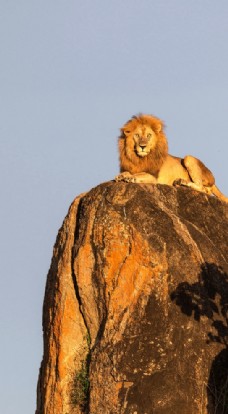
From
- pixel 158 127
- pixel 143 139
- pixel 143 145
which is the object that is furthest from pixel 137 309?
pixel 158 127

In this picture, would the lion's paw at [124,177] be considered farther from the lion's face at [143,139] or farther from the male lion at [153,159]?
the lion's face at [143,139]

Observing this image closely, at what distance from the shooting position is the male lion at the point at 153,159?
21672mm

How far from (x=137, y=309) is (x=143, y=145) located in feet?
14.9

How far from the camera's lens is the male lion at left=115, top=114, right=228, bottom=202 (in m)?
21.7

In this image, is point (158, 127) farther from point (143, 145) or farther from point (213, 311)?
point (213, 311)

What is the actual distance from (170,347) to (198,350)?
48 centimetres

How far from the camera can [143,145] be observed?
2156 cm

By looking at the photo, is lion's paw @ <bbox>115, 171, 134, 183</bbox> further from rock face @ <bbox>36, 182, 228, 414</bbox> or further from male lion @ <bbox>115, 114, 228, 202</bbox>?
male lion @ <bbox>115, 114, 228, 202</bbox>

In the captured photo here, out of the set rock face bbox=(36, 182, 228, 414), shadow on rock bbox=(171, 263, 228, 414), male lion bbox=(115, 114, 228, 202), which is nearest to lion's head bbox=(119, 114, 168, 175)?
male lion bbox=(115, 114, 228, 202)

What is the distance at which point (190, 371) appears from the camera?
17.8 m

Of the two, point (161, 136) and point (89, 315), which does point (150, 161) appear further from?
point (89, 315)

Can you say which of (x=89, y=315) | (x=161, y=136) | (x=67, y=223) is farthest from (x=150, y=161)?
(x=89, y=315)

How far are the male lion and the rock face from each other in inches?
79.8

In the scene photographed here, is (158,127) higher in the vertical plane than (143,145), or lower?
higher
